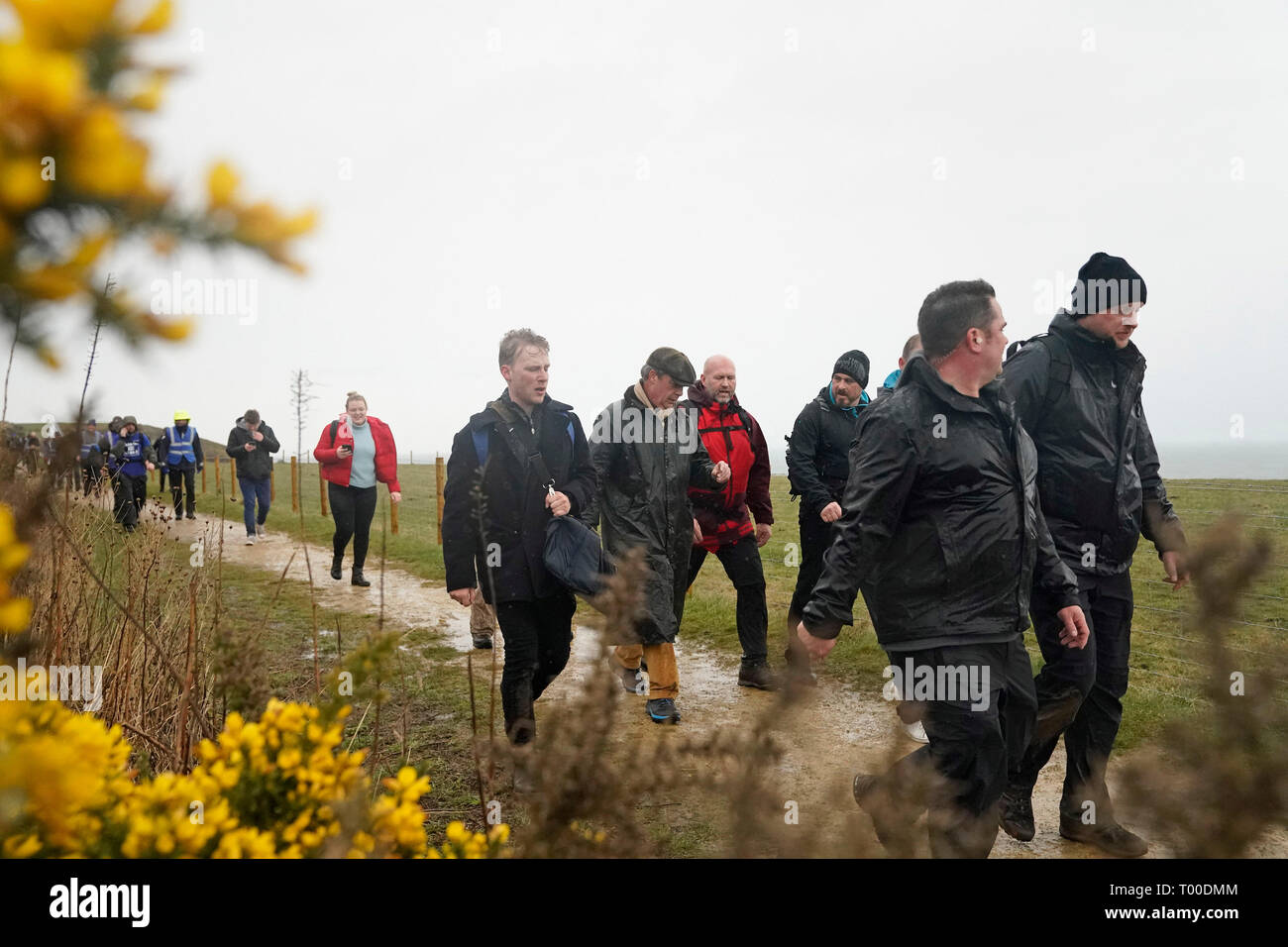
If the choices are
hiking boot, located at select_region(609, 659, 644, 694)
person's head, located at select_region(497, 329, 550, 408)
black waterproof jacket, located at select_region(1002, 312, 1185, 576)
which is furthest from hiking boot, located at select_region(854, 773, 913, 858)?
hiking boot, located at select_region(609, 659, 644, 694)

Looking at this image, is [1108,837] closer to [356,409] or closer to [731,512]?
[731,512]

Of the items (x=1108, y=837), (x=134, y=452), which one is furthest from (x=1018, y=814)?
(x=134, y=452)

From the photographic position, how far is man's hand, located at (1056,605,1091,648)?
3279 mm

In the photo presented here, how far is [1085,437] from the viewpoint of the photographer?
3.57 metres

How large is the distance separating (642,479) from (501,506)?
123 centimetres

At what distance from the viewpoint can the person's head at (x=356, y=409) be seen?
9.22 m

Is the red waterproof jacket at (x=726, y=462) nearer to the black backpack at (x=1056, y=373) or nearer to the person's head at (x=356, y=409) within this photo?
the black backpack at (x=1056, y=373)

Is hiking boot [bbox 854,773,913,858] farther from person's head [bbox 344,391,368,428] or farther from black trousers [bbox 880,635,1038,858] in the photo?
person's head [bbox 344,391,368,428]

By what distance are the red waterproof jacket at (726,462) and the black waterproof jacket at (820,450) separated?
1.12 feet
